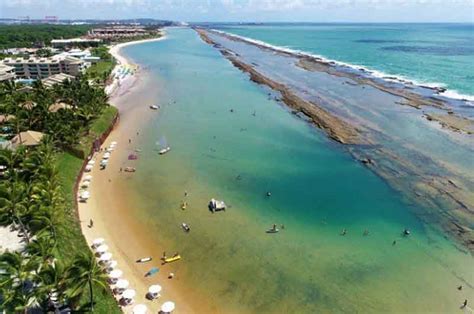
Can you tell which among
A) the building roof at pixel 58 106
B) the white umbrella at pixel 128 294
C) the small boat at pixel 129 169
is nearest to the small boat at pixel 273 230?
the white umbrella at pixel 128 294

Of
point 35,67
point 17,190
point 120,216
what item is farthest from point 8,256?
point 35,67

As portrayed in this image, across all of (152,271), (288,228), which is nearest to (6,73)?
(152,271)

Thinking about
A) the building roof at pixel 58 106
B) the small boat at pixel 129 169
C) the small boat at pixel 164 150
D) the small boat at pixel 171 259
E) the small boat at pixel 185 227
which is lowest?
the small boat at pixel 171 259

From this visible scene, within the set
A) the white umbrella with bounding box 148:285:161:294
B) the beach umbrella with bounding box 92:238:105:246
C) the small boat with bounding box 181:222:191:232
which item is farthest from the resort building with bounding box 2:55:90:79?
the white umbrella with bounding box 148:285:161:294

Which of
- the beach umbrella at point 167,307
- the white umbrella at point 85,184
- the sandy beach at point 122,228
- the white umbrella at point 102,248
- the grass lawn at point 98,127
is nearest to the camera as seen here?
the beach umbrella at point 167,307

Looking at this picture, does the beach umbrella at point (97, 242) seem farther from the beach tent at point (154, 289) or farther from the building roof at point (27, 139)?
the building roof at point (27, 139)

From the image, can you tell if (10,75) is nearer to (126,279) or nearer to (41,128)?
(41,128)
